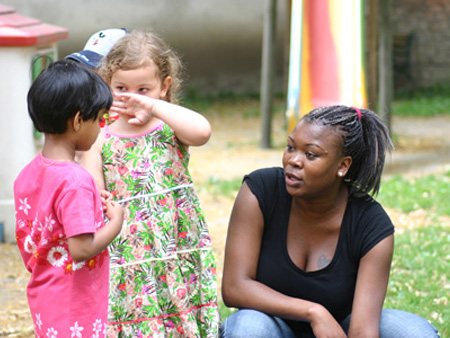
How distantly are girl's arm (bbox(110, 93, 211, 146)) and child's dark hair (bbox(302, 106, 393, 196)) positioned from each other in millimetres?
411

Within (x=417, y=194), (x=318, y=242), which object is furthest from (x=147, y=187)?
(x=417, y=194)

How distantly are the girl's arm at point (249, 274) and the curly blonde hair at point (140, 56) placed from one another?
1.74ft

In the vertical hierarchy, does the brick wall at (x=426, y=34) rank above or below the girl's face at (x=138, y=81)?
below

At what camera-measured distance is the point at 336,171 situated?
9.25ft

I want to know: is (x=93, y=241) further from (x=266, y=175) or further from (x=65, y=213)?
(x=266, y=175)

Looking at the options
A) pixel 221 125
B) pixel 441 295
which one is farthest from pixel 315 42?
pixel 221 125

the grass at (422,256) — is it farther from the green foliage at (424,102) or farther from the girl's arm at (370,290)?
the green foliage at (424,102)

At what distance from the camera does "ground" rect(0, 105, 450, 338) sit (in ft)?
14.4

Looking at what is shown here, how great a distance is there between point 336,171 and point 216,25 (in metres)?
11.1

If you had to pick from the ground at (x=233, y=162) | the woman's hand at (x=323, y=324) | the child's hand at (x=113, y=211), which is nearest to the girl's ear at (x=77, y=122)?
the child's hand at (x=113, y=211)

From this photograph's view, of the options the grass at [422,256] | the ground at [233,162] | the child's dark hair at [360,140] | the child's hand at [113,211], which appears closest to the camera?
the child's hand at [113,211]

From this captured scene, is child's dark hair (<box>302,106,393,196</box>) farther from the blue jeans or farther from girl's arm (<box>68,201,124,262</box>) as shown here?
girl's arm (<box>68,201,124,262</box>)

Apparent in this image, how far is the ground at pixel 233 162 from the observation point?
14.4 ft

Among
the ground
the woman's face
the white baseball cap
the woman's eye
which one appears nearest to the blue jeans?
the woman's face
